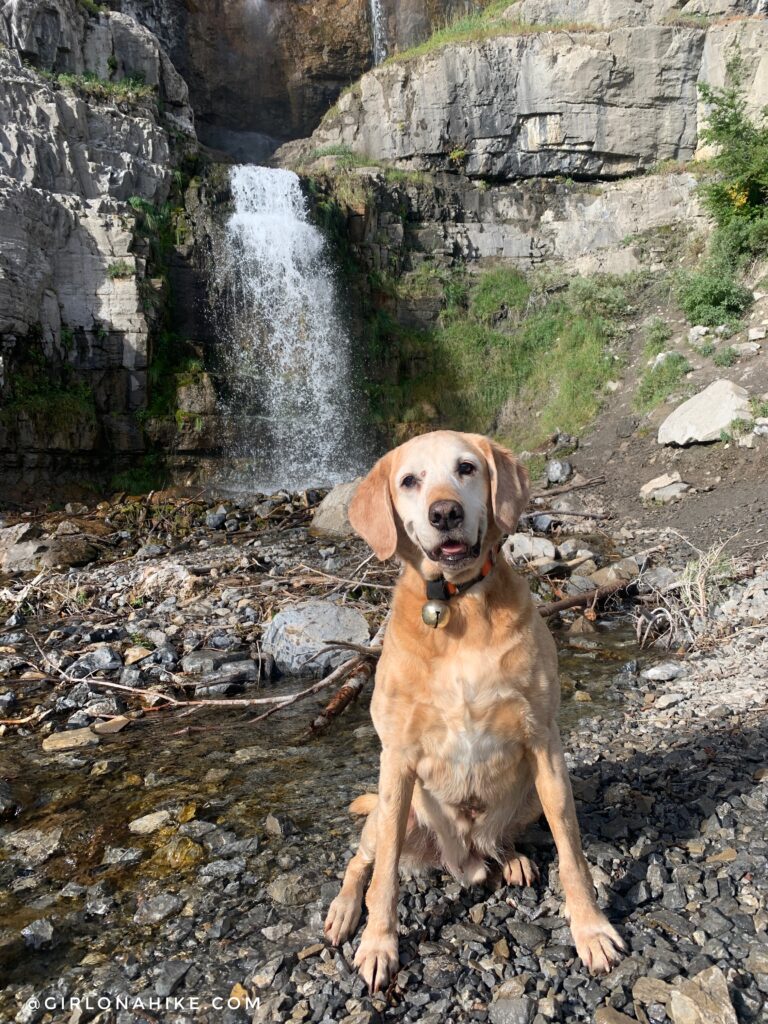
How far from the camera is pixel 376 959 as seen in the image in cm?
209

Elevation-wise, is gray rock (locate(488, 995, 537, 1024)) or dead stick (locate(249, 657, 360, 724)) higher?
gray rock (locate(488, 995, 537, 1024))

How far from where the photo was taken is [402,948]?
2201 millimetres

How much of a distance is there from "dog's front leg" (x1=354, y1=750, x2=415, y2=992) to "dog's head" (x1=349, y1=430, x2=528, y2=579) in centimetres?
72

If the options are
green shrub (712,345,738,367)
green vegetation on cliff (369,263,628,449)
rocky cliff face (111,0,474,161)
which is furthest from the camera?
rocky cliff face (111,0,474,161)

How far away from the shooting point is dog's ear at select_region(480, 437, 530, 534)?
7.67 ft

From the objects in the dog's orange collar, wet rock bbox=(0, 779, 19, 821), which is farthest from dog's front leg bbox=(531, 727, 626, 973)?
wet rock bbox=(0, 779, 19, 821)

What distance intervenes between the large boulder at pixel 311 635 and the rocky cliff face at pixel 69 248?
1101cm

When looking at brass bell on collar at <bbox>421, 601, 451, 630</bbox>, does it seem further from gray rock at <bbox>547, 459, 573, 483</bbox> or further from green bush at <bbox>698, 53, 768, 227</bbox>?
green bush at <bbox>698, 53, 768, 227</bbox>

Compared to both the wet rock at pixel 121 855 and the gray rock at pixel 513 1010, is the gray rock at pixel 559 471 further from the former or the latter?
the gray rock at pixel 513 1010

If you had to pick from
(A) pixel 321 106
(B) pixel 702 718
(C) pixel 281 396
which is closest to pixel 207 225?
(C) pixel 281 396

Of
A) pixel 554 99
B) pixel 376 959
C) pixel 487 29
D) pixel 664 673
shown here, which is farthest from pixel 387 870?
pixel 487 29

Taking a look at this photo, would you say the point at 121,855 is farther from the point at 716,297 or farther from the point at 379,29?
the point at 379,29

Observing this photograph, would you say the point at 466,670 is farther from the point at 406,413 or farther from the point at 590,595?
the point at 406,413

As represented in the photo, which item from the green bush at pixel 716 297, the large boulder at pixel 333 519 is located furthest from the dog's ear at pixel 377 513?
the green bush at pixel 716 297
